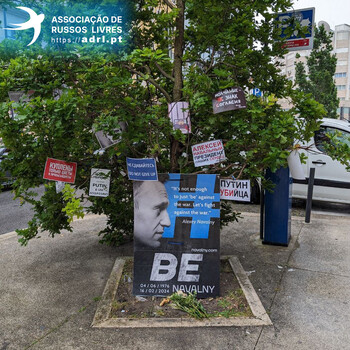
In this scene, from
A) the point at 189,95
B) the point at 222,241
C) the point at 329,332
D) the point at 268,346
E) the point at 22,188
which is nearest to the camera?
the point at 268,346

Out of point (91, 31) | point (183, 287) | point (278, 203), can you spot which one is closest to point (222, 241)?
point (278, 203)

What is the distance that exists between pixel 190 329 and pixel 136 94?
244cm

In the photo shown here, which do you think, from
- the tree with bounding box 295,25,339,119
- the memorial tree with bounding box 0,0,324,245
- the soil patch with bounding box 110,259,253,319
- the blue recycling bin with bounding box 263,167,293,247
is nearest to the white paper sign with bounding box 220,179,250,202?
the memorial tree with bounding box 0,0,324,245

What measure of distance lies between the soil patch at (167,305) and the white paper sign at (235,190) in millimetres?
980

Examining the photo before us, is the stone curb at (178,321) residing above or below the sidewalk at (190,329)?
above

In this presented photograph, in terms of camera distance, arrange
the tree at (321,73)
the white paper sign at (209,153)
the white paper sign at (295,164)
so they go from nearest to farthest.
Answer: the white paper sign at (209,153), the white paper sign at (295,164), the tree at (321,73)

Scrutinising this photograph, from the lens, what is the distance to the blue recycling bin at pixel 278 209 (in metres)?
5.32

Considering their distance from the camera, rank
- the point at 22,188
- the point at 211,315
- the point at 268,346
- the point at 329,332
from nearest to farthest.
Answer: the point at 268,346
the point at 329,332
the point at 211,315
the point at 22,188

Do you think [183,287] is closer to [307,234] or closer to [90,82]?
[90,82]

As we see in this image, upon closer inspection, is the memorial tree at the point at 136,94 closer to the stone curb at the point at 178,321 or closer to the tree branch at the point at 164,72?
the tree branch at the point at 164,72

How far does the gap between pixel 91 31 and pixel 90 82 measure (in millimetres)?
553

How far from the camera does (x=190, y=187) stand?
389 centimetres

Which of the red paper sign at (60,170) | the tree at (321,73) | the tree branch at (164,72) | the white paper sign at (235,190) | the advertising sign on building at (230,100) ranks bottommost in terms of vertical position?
the white paper sign at (235,190)

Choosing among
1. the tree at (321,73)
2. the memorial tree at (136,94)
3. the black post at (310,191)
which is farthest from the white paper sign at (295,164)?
the tree at (321,73)
